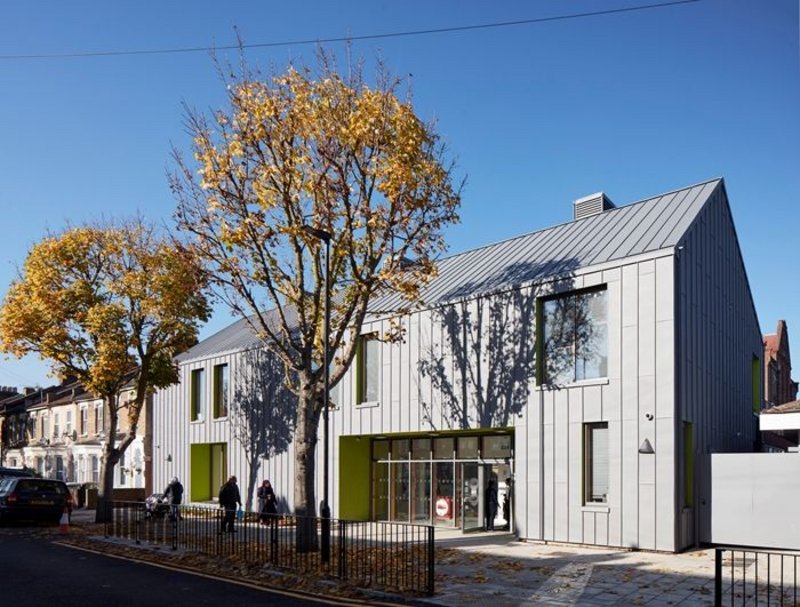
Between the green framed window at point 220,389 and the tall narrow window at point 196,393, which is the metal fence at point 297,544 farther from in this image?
the tall narrow window at point 196,393

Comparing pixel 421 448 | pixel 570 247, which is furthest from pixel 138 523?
pixel 570 247

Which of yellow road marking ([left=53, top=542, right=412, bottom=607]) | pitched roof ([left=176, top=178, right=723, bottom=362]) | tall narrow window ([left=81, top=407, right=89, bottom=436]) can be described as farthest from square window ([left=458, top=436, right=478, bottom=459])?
tall narrow window ([left=81, top=407, right=89, bottom=436])

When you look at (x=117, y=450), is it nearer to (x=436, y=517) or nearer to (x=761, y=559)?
(x=436, y=517)

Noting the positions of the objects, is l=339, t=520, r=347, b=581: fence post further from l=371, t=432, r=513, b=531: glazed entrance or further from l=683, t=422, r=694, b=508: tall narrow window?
l=371, t=432, r=513, b=531: glazed entrance

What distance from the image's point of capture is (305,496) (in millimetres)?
19141

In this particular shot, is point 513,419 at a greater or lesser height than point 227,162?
lesser

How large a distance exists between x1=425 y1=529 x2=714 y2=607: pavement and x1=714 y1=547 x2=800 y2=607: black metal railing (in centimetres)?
36

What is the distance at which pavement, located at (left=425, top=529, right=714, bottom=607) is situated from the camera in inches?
503

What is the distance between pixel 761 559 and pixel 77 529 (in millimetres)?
19935

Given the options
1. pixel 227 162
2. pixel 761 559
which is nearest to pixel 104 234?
pixel 227 162

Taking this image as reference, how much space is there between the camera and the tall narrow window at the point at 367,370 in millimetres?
27219

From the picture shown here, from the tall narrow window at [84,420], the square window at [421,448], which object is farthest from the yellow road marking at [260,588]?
the tall narrow window at [84,420]

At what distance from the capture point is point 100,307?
2742 cm

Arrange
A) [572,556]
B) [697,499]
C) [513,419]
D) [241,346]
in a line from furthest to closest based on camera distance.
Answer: [241,346]
[513,419]
[697,499]
[572,556]
